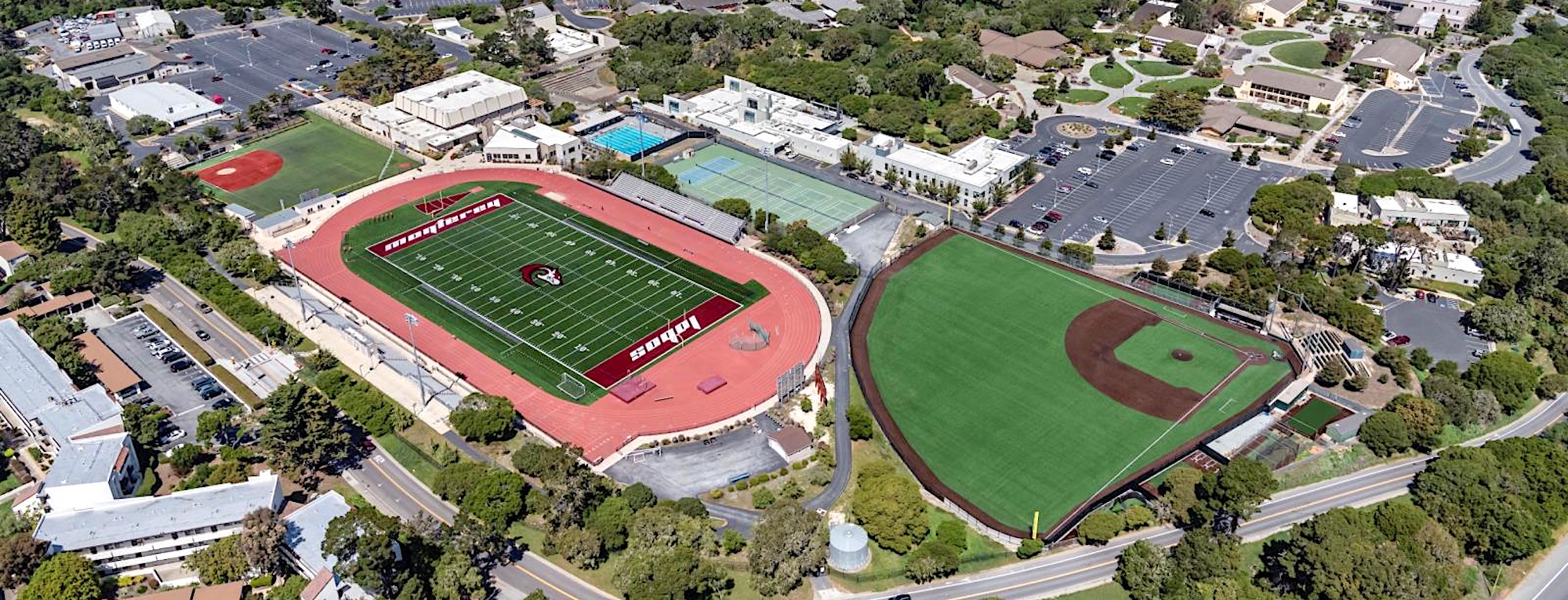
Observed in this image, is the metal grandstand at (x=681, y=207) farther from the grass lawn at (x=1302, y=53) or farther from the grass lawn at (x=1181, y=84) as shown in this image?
the grass lawn at (x=1302, y=53)

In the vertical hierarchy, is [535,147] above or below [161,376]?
above

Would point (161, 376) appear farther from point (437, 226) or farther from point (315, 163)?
point (315, 163)

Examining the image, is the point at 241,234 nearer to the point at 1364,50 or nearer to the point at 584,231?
the point at 584,231

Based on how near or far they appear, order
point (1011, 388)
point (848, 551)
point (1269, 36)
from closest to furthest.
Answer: point (848, 551), point (1011, 388), point (1269, 36)

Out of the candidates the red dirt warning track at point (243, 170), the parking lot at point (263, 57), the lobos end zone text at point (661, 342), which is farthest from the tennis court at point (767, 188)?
the parking lot at point (263, 57)

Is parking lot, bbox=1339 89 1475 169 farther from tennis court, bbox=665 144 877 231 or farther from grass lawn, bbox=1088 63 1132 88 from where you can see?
tennis court, bbox=665 144 877 231

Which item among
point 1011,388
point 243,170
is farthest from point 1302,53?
point 243,170

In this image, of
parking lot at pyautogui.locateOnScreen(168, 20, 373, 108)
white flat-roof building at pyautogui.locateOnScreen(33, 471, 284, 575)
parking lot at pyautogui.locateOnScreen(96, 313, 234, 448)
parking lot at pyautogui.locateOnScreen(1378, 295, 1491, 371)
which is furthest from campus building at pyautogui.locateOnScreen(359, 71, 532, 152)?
parking lot at pyautogui.locateOnScreen(1378, 295, 1491, 371)
